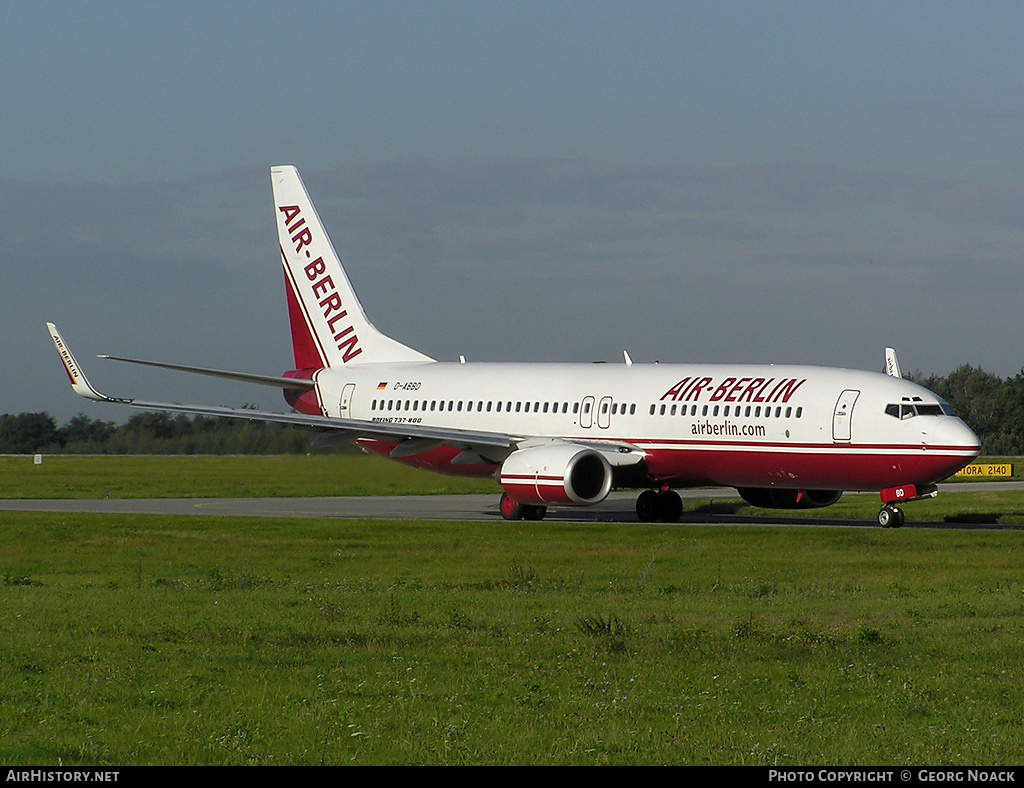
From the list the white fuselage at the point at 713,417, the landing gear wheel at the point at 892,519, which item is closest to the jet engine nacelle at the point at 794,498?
the white fuselage at the point at 713,417

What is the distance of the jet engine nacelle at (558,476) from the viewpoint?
35.1 metres

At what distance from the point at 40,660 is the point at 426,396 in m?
28.6

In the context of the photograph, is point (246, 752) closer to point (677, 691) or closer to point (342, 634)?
point (677, 691)

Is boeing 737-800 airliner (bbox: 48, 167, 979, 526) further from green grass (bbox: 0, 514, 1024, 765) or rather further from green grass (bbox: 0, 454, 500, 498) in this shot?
green grass (bbox: 0, 514, 1024, 765)

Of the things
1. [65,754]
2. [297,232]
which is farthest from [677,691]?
[297,232]

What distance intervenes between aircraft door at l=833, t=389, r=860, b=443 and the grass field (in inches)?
252

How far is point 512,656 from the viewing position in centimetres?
1443

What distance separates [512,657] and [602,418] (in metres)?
23.4

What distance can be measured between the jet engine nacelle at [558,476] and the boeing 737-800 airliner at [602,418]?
40 mm

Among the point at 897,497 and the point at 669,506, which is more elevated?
the point at 897,497

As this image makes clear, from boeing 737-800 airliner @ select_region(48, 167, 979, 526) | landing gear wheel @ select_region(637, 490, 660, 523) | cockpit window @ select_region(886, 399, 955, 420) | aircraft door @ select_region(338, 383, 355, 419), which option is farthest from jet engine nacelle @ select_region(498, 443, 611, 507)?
aircraft door @ select_region(338, 383, 355, 419)

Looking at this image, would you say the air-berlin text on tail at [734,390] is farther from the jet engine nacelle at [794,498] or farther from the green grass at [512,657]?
the green grass at [512,657]

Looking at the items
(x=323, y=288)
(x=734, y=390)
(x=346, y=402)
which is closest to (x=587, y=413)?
(x=734, y=390)

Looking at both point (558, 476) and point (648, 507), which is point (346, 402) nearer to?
point (648, 507)
